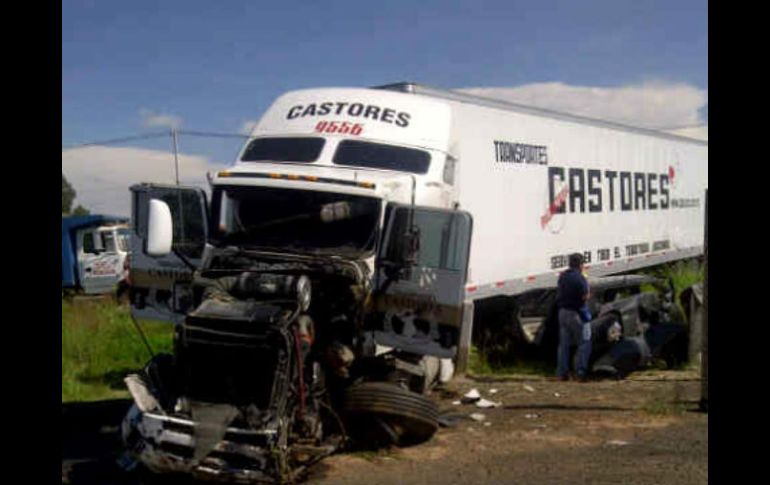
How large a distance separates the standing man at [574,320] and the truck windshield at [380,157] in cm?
301

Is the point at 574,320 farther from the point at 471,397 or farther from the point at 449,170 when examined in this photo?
the point at 449,170

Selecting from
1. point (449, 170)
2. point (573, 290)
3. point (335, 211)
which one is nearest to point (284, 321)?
point (335, 211)

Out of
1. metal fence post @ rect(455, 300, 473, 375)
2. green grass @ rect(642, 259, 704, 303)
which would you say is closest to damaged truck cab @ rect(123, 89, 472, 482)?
metal fence post @ rect(455, 300, 473, 375)

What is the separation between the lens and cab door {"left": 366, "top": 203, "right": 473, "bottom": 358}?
752 cm

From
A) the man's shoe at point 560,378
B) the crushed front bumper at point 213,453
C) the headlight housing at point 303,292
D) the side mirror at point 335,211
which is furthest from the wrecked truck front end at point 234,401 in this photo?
the man's shoe at point 560,378

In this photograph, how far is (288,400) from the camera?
6.67m

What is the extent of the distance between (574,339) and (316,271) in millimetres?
4953

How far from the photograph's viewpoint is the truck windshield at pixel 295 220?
26.9 ft

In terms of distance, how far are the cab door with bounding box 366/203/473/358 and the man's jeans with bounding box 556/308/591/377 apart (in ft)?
13.1

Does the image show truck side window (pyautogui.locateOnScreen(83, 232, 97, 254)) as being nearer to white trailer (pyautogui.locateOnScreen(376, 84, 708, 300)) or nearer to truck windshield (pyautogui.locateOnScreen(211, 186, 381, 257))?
white trailer (pyautogui.locateOnScreen(376, 84, 708, 300))

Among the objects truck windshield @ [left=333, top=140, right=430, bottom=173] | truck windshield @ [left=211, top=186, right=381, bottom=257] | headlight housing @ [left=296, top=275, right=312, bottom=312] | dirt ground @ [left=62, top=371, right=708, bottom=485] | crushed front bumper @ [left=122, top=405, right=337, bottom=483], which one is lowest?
dirt ground @ [left=62, top=371, right=708, bottom=485]

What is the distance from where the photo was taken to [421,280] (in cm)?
766
